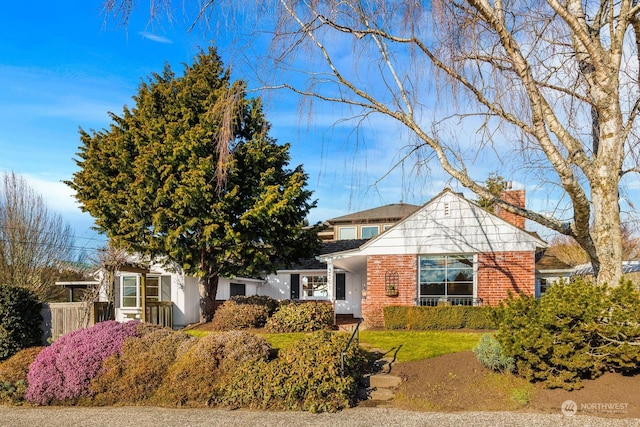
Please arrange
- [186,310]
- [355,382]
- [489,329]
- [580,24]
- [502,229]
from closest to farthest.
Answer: [580,24] < [355,382] < [489,329] < [502,229] < [186,310]

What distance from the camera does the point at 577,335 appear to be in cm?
705

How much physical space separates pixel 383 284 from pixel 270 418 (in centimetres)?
956

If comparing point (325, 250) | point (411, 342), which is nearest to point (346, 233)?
point (325, 250)

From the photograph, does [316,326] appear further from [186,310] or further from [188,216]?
[186,310]

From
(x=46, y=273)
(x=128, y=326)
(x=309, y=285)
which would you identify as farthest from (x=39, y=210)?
(x=128, y=326)

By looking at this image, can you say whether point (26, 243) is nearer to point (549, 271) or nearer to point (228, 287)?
point (228, 287)

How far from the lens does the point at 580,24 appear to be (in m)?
6.61

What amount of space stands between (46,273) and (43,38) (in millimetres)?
20520

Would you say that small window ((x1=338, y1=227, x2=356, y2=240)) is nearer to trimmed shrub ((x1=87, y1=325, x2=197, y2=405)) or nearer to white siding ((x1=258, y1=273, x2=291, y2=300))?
white siding ((x1=258, y1=273, x2=291, y2=300))

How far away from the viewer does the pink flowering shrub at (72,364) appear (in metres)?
8.65

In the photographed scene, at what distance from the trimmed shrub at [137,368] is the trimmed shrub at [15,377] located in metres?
1.49

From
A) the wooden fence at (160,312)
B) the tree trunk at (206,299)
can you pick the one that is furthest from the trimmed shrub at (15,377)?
the tree trunk at (206,299)

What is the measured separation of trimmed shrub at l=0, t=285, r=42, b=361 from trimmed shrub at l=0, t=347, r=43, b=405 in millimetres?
1912

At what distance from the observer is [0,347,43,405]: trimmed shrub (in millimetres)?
8852
